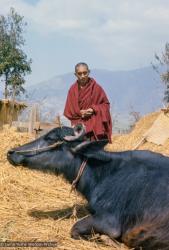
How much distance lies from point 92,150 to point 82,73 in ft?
5.11

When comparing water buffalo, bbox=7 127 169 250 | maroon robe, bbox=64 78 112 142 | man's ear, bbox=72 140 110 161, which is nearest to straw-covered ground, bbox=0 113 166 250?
water buffalo, bbox=7 127 169 250

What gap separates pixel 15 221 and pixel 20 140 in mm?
6001

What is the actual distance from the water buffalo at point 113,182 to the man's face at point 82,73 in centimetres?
124

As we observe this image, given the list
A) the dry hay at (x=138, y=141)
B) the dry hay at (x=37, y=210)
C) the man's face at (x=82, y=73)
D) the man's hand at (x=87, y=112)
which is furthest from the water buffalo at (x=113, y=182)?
the dry hay at (x=138, y=141)

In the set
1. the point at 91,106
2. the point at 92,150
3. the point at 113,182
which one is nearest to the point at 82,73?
the point at 91,106

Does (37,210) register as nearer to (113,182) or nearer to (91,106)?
(91,106)

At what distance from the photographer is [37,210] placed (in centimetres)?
789

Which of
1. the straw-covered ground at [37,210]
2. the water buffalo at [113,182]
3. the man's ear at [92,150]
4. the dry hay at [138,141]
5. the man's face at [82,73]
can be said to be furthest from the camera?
the dry hay at [138,141]

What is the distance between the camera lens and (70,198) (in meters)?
8.79

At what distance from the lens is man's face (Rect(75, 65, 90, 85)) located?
766 centimetres

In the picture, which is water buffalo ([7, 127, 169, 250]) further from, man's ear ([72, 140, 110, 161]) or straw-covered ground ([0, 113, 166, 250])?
straw-covered ground ([0, 113, 166, 250])

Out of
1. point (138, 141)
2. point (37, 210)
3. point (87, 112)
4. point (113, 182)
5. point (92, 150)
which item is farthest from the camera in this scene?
point (138, 141)

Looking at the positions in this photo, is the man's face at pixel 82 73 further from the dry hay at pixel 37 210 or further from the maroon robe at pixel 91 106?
the dry hay at pixel 37 210

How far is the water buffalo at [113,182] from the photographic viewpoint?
5809 mm
